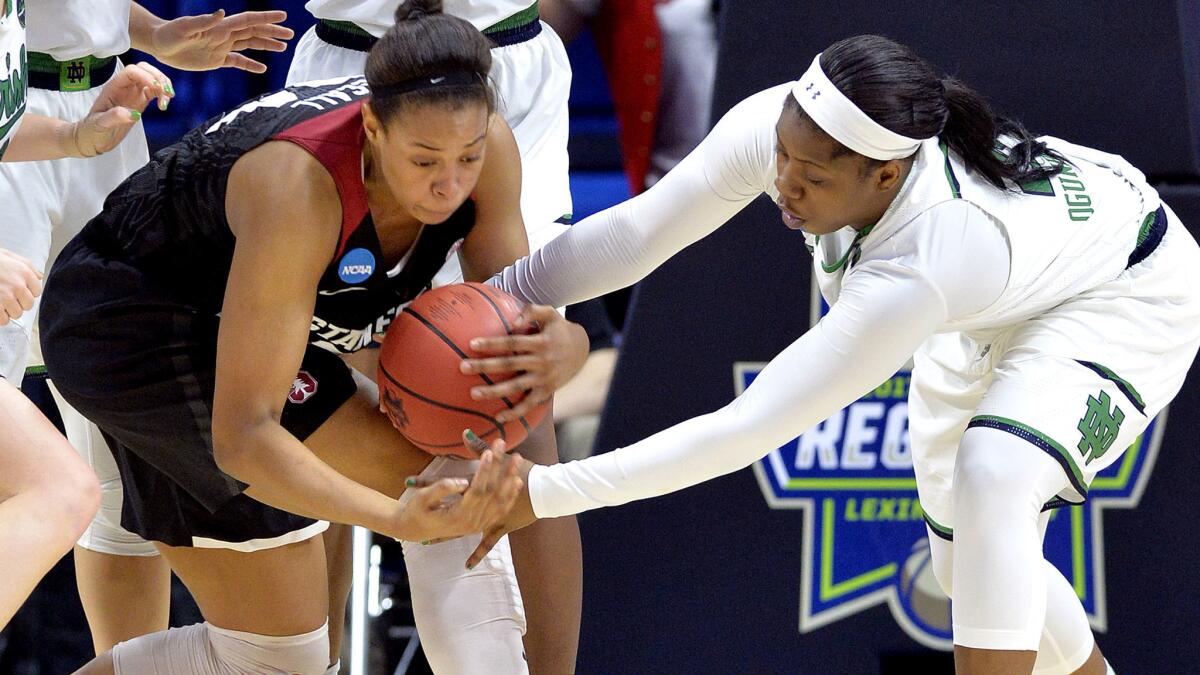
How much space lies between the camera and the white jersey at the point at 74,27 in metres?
3.47

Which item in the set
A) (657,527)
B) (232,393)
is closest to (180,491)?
(232,393)

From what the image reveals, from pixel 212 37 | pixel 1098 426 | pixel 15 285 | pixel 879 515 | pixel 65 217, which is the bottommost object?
pixel 879 515

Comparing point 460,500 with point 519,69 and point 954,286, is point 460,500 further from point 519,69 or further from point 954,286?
point 519,69

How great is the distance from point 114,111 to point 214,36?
1.87 feet

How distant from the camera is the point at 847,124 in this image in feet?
8.70

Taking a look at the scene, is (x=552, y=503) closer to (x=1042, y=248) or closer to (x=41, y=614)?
(x=1042, y=248)

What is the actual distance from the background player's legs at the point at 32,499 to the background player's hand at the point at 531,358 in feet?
2.14

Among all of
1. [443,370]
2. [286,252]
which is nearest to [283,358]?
[286,252]

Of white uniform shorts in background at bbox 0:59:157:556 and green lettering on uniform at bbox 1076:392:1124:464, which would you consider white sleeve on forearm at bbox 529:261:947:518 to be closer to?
green lettering on uniform at bbox 1076:392:1124:464

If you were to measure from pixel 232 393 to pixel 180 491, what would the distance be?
523 millimetres

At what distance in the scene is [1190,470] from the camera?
156 inches

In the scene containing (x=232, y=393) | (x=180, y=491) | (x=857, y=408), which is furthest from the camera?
(x=857, y=408)

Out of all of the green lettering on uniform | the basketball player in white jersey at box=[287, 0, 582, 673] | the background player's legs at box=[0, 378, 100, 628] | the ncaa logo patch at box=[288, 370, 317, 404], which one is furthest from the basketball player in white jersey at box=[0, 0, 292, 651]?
the green lettering on uniform

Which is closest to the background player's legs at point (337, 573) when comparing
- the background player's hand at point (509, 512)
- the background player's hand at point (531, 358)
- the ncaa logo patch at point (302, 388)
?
the ncaa logo patch at point (302, 388)
